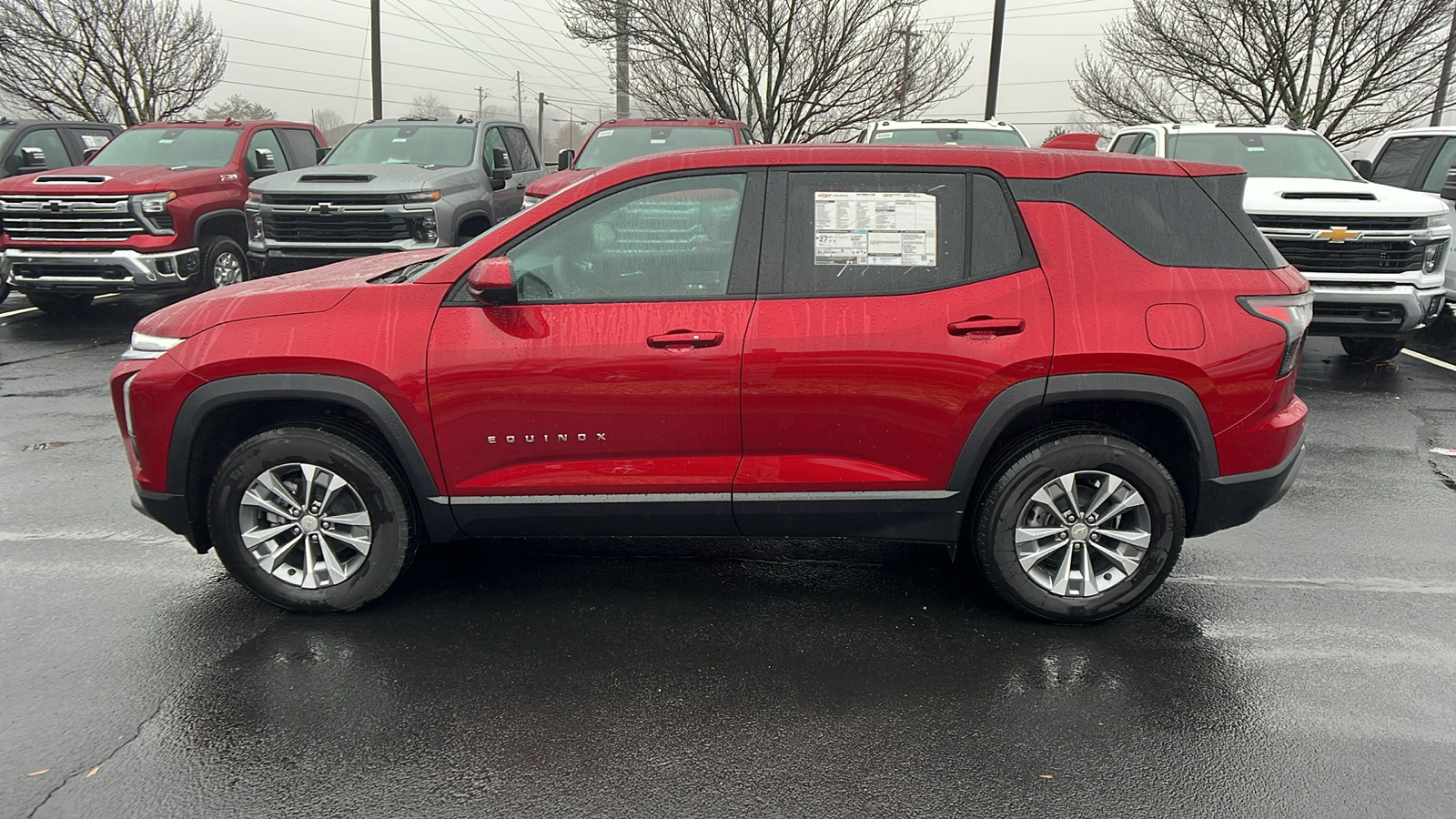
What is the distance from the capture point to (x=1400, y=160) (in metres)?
11.2

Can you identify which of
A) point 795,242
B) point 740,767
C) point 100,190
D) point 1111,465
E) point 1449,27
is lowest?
point 740,767

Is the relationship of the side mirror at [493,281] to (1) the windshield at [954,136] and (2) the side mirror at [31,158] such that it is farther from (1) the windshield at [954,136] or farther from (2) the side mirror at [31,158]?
(2) the side mirror at [31,158]

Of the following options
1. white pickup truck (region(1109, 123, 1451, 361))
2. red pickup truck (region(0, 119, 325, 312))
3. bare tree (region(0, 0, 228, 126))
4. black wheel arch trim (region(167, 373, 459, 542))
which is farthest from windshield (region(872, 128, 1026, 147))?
bare tree (region(0, 0, 228, 126))

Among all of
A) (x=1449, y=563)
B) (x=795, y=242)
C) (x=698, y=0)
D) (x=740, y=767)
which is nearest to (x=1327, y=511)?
(x=1449, y=563)

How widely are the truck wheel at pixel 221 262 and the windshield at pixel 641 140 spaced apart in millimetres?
4054

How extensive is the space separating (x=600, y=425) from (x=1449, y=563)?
3838 millimetres

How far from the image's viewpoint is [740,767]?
2.98 metres

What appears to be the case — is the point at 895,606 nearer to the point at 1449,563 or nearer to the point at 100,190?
the point at 1449,563


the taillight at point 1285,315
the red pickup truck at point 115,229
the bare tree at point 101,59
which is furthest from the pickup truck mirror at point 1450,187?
the bare tree at point 101,59

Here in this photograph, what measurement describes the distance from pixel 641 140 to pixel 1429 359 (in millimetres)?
8336

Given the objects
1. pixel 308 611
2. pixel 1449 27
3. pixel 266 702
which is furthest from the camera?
pixel 1449 27

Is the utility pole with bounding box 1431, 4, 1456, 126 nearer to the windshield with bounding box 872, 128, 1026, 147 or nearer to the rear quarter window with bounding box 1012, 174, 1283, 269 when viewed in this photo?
the windshield with bounding box 872, 128, 1026, 147

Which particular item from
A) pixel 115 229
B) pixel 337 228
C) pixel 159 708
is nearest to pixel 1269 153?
pixel 337 228

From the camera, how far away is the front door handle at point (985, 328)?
142 inches
